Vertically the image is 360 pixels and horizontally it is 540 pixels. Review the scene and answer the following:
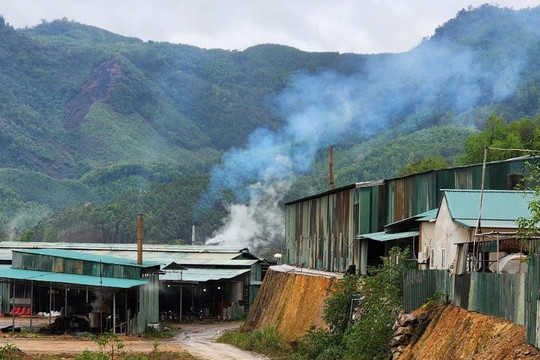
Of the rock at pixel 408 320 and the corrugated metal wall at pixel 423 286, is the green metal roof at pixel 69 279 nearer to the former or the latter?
the corrugated metal wall at pixel 423 286

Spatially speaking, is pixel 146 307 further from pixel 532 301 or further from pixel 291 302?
pixel 532 301

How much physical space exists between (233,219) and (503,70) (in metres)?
73.8

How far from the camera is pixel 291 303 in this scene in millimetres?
51250

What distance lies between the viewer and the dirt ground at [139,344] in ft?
146

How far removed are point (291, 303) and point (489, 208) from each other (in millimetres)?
19913

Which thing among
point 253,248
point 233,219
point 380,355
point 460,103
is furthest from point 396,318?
point 460,103

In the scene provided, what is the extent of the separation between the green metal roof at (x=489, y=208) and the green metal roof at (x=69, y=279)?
2403 cm

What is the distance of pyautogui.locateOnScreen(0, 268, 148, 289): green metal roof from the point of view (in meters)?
52.8

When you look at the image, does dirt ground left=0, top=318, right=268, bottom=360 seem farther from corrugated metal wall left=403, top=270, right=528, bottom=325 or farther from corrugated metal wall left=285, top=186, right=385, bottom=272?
corrugated metal wall left=403, top=270, right=528, bottom=325

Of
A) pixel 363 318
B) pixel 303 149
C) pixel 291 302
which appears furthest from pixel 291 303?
pixel 303 149

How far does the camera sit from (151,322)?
191 feet

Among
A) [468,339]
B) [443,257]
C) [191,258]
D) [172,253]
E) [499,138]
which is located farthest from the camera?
[499,138]

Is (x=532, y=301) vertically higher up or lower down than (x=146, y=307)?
higher up

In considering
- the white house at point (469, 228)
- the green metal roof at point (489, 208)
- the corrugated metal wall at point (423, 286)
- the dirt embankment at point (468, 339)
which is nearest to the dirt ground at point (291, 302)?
the white house at point (469, 228)
